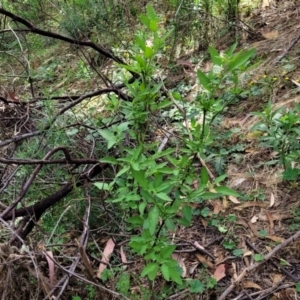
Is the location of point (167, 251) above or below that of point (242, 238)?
above

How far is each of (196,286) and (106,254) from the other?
483 mm

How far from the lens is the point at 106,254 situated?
7.08 ft

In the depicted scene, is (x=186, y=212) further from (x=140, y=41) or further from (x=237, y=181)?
(x=237, y=181)

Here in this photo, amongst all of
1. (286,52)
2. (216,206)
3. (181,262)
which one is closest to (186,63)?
(286,52)

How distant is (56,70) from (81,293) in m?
3.18

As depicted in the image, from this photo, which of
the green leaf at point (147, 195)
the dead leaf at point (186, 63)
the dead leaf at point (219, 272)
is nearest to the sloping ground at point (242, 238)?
the dead leaf at point (219, 272)

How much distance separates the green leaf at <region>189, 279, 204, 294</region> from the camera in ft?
6.39

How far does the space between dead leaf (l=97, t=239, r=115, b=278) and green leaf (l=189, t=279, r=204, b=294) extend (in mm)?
412

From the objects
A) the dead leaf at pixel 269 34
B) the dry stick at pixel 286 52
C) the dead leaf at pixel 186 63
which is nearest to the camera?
the dry stick at pixel 286 52

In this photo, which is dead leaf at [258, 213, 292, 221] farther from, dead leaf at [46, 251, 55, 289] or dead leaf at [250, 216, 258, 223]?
dead leaf at [46, 251, 55, 289]

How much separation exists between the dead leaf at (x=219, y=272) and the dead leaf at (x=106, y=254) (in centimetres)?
52

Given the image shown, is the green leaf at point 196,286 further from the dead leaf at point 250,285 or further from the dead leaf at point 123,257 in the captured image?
the dead leaf at point 123,257

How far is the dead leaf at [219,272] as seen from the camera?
204cm

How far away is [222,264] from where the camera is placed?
6.88 feet
